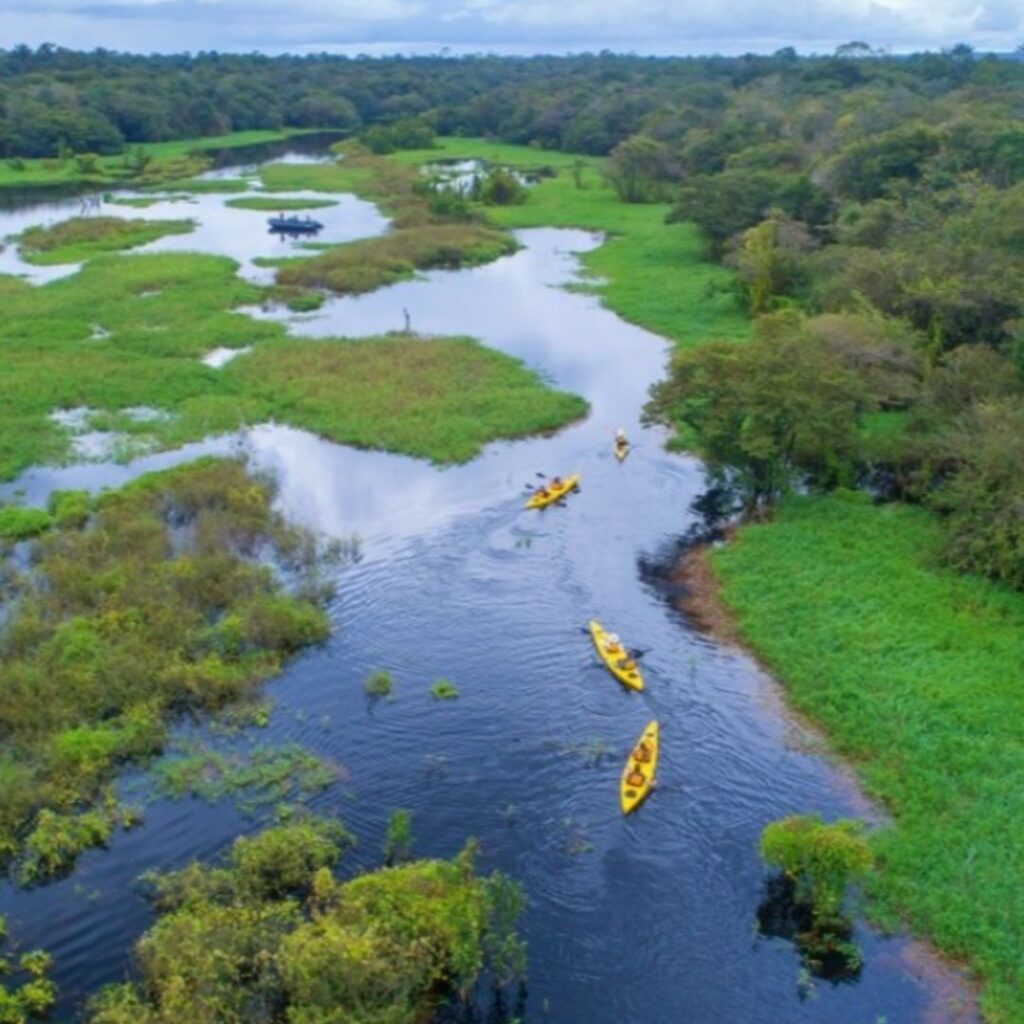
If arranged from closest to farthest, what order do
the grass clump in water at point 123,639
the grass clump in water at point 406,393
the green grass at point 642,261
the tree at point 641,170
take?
1. the grass clump in water at point 123,639
2. the grass clump in water at point 406,393
3. the green grass at point 642,261
4. the tree at point 641,170

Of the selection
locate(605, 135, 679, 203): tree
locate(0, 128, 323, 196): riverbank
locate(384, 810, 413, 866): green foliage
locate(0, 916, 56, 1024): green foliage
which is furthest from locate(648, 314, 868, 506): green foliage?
locate(0, 128, 323, 196): riverbank

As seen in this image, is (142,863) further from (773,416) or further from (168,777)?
(773,416)

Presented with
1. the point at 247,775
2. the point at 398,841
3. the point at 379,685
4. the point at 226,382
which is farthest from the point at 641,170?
the point at 398,841

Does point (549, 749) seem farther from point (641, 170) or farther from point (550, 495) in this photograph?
point (641, 170)

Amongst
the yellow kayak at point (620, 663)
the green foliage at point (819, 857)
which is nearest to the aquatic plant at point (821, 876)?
the green foliage at point (819, 857)

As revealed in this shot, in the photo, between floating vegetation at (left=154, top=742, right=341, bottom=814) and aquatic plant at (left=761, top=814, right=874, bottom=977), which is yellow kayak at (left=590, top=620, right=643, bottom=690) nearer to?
aquatic plant at (left=761, top=814, right=874, bottom=977)

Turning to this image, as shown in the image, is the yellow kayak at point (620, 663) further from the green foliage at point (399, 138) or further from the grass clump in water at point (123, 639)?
the green foliage at point (399, 138)
